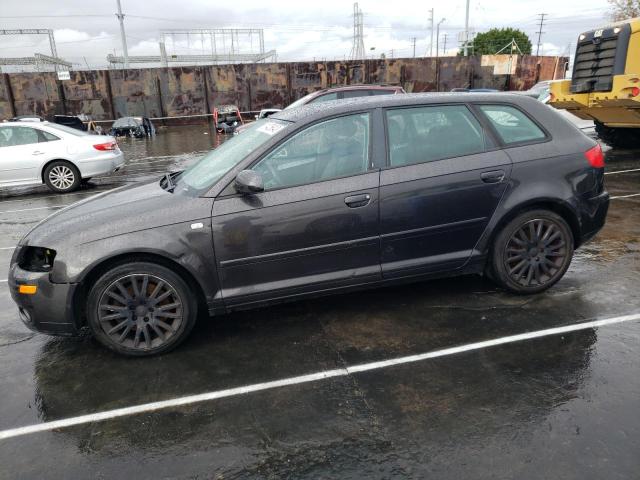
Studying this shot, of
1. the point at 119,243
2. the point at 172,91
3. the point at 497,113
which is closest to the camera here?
the point at 119,243

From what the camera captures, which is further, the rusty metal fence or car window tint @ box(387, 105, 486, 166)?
the rusty metal fence

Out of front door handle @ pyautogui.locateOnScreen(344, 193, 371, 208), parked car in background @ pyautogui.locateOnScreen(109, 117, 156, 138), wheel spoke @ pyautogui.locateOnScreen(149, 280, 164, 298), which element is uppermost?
front door handle @ pyautogui.locateOnScreen(344, 193, 371, 208)

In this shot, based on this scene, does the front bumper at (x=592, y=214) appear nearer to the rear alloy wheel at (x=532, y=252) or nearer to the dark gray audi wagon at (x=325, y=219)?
the dark gray audi wagon at (x=325, y=219)

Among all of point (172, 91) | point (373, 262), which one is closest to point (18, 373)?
point (373, 262)

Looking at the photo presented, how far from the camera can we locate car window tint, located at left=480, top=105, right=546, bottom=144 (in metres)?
4.19

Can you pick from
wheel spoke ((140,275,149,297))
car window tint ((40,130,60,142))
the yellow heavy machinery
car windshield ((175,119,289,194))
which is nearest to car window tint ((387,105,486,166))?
car windshield ((175,119,289,194))

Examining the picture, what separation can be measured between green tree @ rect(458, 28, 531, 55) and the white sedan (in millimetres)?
72137

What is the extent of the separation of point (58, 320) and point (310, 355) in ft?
5.81

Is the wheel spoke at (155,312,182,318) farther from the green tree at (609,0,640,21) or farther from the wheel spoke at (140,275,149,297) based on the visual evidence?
the green tree at (609,0,640,21)

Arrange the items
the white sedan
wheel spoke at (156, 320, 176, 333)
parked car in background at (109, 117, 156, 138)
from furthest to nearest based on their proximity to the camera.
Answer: parked car in background at (109, 117, 156, 138) → the white sedan → wheel spoke at (156, 320, 176, 333)

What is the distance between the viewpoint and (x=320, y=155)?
151 inches

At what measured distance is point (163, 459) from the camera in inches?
105

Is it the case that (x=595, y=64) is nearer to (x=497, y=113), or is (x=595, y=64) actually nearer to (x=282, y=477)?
(x=497, y=113)

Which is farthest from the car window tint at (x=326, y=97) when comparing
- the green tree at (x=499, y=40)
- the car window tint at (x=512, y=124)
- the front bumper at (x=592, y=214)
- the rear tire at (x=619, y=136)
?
the green tree at (x=499, y=40)
